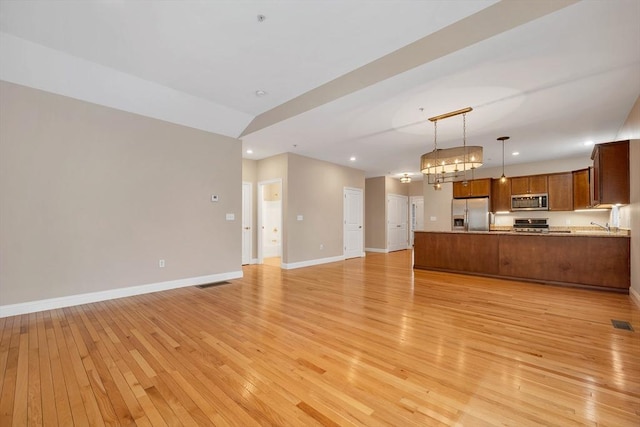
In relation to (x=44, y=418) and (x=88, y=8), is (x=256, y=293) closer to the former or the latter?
(x=44, y=418)

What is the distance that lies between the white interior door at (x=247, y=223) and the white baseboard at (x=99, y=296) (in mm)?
1780

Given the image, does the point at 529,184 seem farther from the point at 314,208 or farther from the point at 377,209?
the point at 314,208

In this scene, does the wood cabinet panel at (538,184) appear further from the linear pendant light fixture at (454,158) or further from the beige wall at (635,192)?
the linear pendant light fixture at (454,158)

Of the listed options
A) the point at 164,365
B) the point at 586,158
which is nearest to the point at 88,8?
the point at 164,365

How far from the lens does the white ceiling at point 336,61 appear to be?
241cm

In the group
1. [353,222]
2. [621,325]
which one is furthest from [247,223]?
[621,325]

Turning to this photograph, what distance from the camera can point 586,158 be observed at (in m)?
6.97

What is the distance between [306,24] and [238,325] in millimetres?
3217

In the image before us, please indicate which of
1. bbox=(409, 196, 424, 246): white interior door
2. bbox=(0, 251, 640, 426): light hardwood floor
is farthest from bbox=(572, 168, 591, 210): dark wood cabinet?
bbox=(409, 196, 424, 246): white interior door

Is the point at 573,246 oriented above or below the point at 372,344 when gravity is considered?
above

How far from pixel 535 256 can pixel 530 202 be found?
3.15 m

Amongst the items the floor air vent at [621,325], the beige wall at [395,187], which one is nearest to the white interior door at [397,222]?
the beige wall at [395,187]

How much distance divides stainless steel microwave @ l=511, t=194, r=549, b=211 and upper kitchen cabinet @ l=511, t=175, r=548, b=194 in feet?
0.39

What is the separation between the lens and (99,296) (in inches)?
157
